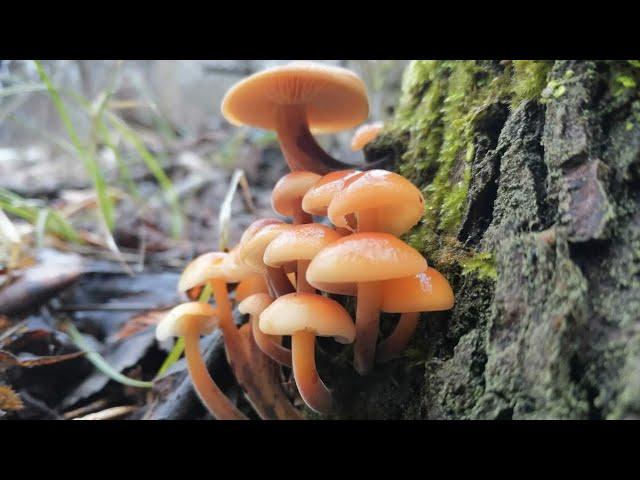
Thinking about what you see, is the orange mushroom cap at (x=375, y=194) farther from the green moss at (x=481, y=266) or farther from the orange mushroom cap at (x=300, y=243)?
the green moss at (x=481, y=266)

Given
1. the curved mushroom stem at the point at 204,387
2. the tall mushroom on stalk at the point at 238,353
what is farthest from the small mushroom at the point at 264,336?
the curved mushroom stem at the point at 204,387

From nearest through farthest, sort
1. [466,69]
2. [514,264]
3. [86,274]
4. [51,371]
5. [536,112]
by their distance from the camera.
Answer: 1. [514,264]
2. [536,112]
3. [466,69]
4. [51,371]
5. [86,274]

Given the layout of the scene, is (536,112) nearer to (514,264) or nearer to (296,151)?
(514,264)

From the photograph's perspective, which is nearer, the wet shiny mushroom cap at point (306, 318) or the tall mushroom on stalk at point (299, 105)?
the wet shiny mushroom cap at point (306, 318)

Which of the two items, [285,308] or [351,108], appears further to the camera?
[351,108]

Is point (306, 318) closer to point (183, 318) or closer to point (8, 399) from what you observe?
point (183, 318)

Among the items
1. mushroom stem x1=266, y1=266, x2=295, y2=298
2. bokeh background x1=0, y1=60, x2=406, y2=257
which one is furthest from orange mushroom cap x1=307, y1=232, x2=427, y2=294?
bokeh background x1=0, y1=60, x2=406, y2=257
